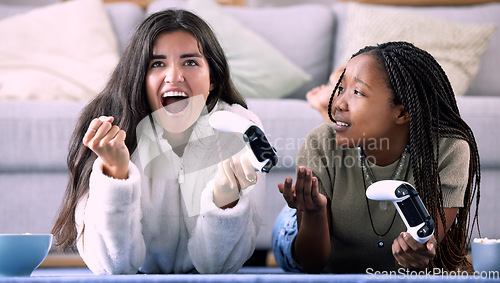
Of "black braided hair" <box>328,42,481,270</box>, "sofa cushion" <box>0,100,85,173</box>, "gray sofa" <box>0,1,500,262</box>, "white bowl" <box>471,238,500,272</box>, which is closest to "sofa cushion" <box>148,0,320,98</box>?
"gray sofa" <box>0,1,500,262</box>

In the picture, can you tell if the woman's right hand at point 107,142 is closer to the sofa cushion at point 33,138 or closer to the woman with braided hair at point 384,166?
the woman with braided hair at point 384,166

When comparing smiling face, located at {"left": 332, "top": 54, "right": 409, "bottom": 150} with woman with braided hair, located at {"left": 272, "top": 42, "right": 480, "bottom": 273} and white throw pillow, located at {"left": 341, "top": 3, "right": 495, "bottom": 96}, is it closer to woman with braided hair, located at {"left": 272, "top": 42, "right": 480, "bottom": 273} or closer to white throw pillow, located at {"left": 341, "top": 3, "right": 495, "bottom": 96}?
woman with braided hair, located at {"left": 272, "top": 42, "right": 480, "bottom": 273}

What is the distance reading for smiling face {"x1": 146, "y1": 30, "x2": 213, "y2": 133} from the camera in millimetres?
960

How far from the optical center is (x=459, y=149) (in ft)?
3.14

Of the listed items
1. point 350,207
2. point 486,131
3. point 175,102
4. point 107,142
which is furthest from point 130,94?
point 486,131

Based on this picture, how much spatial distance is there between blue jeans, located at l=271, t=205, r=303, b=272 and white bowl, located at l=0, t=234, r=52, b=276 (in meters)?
0.49

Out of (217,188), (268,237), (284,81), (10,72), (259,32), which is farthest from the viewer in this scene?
(259,32)

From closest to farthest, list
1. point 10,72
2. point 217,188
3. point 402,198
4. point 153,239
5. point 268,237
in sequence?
1. point 402,198
2. point 217,188
3. point 153,239
4. point 268,237
5. point 10,72

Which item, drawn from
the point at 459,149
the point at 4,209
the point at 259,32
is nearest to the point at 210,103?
the point at 459,149

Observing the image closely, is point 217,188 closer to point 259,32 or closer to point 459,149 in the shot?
point 459,149

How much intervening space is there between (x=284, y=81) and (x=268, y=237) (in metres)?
0.59

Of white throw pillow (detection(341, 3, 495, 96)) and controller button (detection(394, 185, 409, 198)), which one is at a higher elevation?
white throw pillow (detection(341, 3, 495, 96))

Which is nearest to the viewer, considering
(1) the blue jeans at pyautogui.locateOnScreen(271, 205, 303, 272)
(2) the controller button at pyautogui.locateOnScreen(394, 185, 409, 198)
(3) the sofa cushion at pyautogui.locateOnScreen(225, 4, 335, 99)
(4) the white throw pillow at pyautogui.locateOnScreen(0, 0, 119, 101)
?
(2) the controller button at pyautogui.locateOnScreen(394, 185, 409, 198)

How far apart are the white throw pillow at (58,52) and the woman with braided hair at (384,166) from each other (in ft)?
2.90
